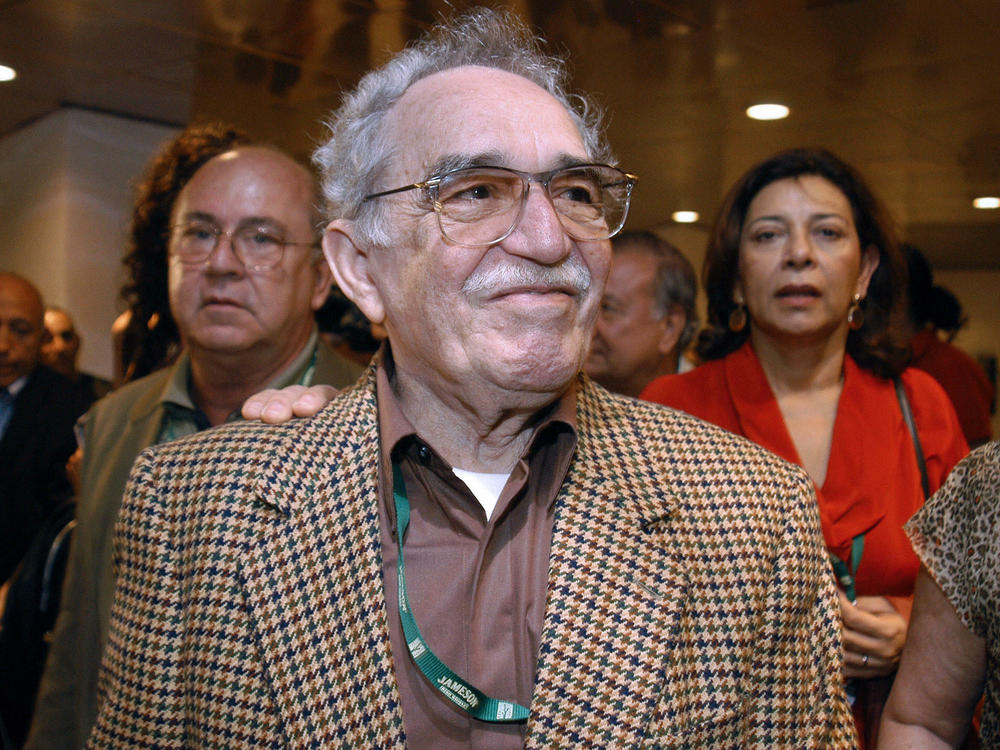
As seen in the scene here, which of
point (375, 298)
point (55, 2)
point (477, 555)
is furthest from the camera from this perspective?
point (55, 2)

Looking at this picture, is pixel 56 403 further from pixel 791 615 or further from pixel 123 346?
pixel 791 615

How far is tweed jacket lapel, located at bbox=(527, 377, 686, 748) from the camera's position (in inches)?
47.3

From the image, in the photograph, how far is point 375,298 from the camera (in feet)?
5.08

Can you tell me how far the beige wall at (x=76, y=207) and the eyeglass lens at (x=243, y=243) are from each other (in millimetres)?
4500

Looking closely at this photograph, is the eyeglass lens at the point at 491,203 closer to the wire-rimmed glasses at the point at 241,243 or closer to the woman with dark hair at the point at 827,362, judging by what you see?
the wire-rimmed glasses at the point at 241,243

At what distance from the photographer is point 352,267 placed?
5.19 feet

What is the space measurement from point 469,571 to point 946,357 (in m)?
2.92

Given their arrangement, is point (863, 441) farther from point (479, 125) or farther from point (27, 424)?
point (27, 424)

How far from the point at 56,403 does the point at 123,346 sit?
1.53m

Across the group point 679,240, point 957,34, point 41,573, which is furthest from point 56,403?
point 679,240

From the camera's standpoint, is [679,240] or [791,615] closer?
[791,615]

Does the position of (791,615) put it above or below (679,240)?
below

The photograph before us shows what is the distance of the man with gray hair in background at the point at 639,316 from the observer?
3182 mm

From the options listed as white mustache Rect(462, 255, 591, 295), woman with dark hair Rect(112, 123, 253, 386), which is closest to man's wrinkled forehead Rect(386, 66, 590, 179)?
white mustache Rect(462, 255, 591, 295)
